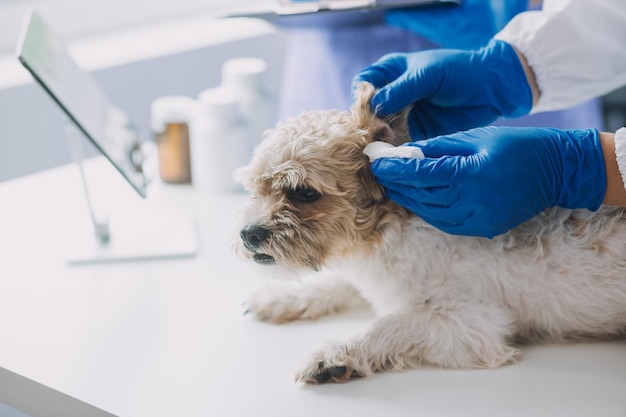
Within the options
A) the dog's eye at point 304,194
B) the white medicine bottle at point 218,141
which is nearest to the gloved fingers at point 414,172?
the dog's eye at point 304,194

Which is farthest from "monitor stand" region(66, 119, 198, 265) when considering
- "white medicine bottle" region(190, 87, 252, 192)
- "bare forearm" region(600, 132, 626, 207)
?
"bare forearm" region(600, 132, 626, 207)

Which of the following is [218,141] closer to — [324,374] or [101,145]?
[101,145]

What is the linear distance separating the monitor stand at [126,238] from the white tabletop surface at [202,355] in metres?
Result: 0.02

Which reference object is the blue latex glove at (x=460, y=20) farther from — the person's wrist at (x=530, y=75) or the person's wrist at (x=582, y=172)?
the person's wrist at (x=582, y=172)

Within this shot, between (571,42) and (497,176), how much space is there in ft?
1.64

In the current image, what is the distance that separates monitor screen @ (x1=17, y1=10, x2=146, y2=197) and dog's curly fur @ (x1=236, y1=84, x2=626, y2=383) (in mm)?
388

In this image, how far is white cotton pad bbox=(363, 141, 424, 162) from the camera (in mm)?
1119

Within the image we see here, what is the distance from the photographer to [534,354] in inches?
45.7

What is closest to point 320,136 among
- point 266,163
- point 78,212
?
point 266,163

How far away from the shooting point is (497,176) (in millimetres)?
1103

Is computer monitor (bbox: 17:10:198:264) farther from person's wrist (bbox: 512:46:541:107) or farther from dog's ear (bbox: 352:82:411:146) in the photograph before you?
person's wrist (bbox: 512:46:541:107)

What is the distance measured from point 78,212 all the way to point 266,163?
772 mm

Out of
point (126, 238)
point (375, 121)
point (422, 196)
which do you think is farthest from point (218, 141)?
point (422, 196)

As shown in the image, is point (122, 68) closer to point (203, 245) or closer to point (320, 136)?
point (203, 245)
